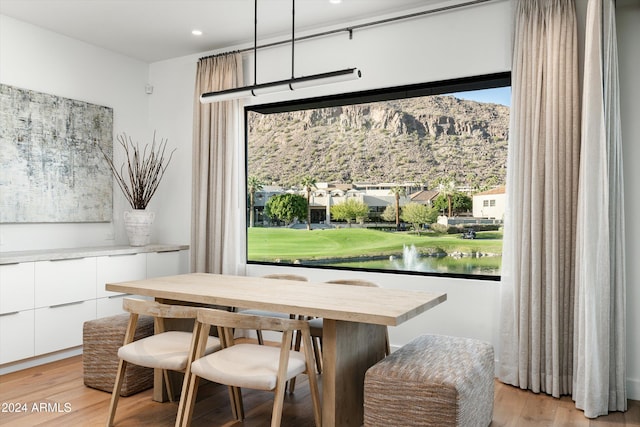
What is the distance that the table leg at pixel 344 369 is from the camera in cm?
255

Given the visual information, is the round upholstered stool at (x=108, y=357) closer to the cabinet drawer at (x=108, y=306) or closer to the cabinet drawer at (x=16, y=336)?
the cabinet drawer at (x=16, y=336)

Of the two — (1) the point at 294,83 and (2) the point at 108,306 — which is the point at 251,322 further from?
(2) the point at 108,306

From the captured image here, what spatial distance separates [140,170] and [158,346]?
303 cm

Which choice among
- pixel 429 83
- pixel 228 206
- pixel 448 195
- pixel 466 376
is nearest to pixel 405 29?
pixel 429 83

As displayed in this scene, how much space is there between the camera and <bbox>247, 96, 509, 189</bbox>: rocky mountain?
414 centimetres

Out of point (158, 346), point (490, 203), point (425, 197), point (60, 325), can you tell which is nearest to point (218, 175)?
point (60, 325)

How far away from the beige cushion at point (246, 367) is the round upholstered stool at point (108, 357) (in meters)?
1.03

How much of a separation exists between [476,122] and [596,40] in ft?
3.79

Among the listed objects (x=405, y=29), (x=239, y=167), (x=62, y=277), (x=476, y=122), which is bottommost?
(x=62, y=277)

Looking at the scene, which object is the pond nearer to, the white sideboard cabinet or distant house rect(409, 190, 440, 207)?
distant house rect(409, 190, 440, 207)

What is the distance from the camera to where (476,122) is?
4168 mm

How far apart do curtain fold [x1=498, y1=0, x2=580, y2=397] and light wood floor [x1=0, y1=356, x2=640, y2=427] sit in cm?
27

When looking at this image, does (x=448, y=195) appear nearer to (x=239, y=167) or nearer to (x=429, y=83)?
(x=429, y=83)

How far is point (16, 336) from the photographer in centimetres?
381
